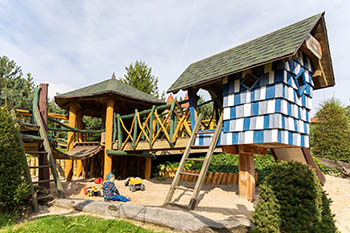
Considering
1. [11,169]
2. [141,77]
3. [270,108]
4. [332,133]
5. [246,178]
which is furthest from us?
[141,77]

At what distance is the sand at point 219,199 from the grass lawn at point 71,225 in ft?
4.54

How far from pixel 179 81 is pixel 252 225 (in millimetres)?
4574

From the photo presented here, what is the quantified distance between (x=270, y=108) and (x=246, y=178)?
223 centimetres

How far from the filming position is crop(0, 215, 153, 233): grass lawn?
3.84 metres

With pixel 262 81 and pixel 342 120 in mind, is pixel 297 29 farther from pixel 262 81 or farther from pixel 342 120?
pixel 342 120

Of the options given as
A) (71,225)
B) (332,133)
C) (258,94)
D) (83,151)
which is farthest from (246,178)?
(332,133)

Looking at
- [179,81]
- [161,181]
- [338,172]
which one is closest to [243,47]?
[179,81]

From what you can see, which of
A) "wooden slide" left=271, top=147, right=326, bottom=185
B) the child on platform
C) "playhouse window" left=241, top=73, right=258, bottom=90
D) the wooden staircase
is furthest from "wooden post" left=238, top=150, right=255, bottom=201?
the child on platform

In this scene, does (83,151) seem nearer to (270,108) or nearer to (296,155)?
(270,108)

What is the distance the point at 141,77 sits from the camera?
20.7m

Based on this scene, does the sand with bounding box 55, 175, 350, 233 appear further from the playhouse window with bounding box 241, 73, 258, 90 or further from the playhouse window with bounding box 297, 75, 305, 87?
the playhouse window with bounding box 297, 75, 305, 87

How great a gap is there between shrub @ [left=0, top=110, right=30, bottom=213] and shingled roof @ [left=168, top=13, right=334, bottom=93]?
13.3 ft

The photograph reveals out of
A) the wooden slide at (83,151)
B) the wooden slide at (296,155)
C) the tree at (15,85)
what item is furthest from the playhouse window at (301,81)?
the tree at (15,85)

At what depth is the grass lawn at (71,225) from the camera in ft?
12.6
